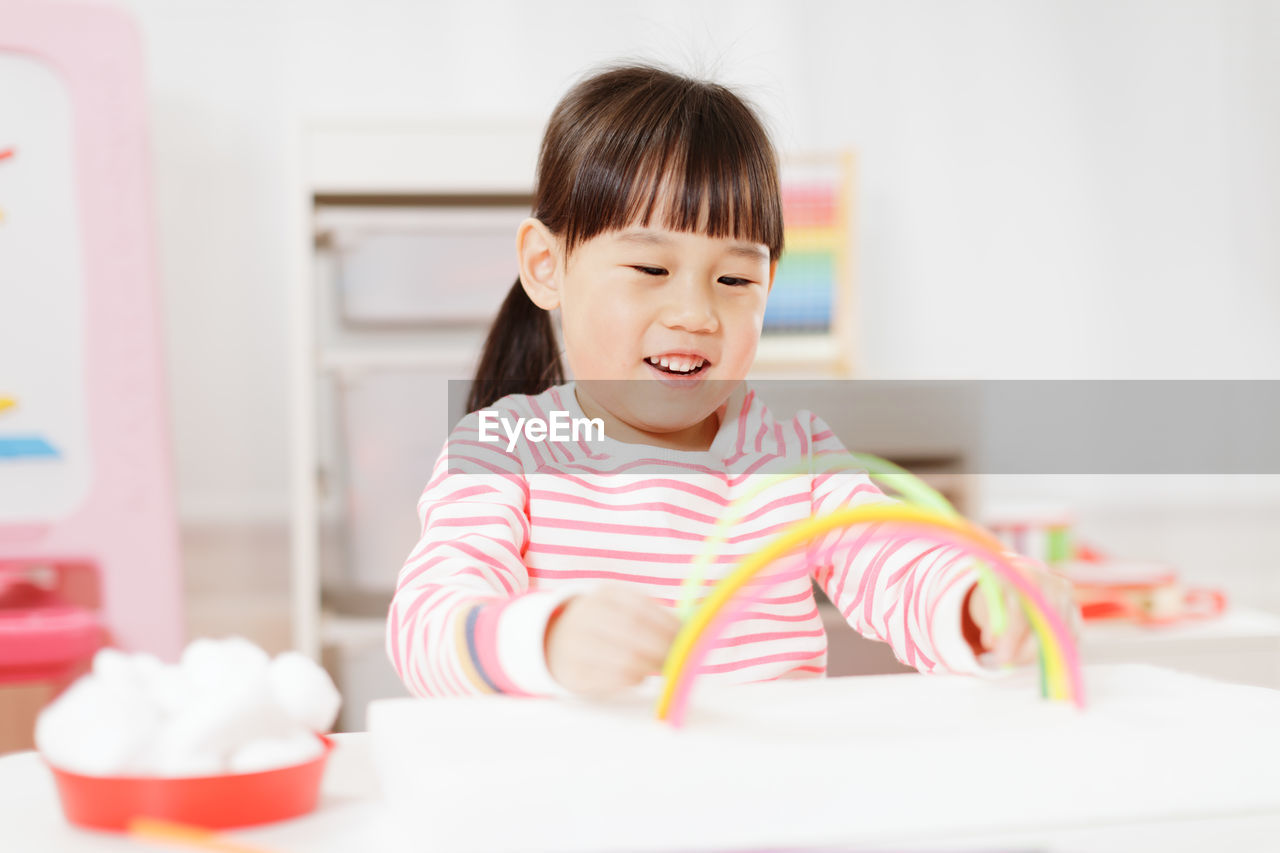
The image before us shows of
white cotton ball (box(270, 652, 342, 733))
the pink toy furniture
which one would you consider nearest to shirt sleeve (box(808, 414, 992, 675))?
white cotton ball (box(270, 652, 342, 733))

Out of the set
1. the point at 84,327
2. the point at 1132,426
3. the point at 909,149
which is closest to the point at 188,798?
the point at 84,327

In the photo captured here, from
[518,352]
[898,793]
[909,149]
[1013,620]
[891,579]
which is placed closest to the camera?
[898,793]

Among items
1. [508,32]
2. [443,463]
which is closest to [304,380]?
[508,32]

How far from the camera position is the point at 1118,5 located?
195 centimetres

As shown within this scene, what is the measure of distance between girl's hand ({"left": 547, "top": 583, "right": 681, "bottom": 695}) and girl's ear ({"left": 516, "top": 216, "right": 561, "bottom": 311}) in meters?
0.38

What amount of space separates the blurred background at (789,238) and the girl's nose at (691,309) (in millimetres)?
829

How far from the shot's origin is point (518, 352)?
2.66ft

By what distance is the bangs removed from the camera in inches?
25.9

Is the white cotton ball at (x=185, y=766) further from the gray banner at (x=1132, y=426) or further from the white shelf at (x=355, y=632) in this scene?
the gray banner at (x=1132, y=426)

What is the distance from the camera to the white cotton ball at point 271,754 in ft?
1.13

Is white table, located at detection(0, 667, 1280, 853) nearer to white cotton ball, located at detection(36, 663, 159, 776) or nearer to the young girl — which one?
white cotton ball, located at detection(36, 663, 159, 776)

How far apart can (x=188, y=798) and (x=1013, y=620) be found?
0.30 m

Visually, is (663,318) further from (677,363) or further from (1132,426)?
(1132,426)

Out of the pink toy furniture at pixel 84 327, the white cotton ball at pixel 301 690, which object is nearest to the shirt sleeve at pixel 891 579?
the white cotton ball at pixel 301 690
